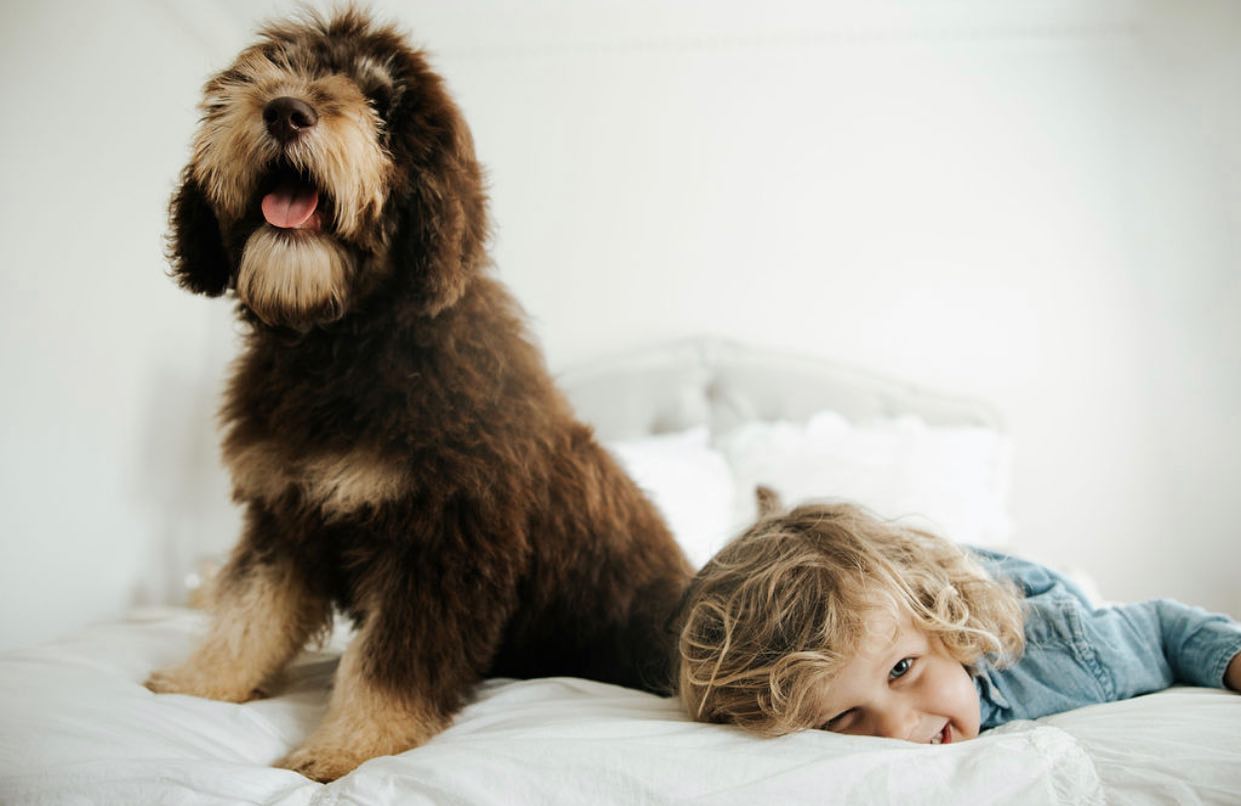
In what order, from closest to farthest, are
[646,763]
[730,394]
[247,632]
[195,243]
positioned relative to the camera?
1. [646,763]
2. [195,243]
3. [247,632]
4. [730,394]


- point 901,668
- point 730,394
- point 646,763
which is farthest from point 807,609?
point 730,394

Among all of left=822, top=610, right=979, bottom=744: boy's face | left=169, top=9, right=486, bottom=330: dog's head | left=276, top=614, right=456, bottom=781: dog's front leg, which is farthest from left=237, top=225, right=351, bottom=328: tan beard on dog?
left=822, top=610, right=979, bottom=744: boy's face

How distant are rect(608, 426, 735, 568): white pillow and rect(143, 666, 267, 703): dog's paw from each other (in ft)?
3.71

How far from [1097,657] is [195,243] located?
161 centimetres

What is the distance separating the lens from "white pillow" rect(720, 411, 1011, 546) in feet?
8.37

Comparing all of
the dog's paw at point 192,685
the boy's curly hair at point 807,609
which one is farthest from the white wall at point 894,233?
the boy's curly hair at point 807,609

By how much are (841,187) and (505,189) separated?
4.18 ft

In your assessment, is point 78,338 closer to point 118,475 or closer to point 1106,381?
point 118,475

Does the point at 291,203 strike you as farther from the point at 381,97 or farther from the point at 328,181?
the point at 381,97

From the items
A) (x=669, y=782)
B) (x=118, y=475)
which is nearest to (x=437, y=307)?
(x=669, y=782)

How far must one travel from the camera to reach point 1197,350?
2.68 meters

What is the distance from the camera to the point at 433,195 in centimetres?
134

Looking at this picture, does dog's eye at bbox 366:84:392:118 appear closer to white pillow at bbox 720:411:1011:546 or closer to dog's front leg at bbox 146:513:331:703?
dog's front leg at bbox 146:513:331:703

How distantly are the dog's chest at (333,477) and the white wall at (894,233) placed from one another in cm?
105
